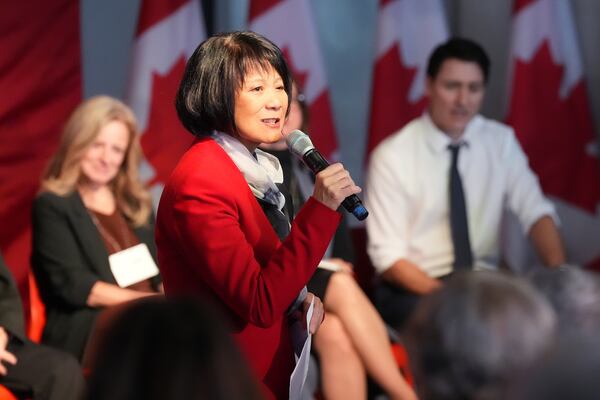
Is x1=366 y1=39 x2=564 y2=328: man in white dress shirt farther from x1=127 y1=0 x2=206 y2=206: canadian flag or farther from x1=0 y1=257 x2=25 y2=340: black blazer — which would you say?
x1=0 y1=257 x2=25 y2=340: black blazer

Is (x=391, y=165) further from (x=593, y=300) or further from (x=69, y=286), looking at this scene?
(x=593, y=300)

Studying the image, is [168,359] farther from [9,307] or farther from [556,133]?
[556,133]

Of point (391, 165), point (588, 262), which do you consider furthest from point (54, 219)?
point (588, 262)

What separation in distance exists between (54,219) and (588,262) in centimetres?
249

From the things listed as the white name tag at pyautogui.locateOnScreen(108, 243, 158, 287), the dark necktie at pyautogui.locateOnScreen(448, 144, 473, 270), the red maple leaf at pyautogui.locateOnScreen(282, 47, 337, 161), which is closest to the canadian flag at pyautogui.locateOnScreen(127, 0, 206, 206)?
the red maple leaf at pyautogui.locateOnScreen(282, 47, 337, 161)

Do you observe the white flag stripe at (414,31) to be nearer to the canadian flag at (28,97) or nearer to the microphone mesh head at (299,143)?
the canadian flag at (28,97)

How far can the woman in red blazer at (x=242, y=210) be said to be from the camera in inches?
86.3

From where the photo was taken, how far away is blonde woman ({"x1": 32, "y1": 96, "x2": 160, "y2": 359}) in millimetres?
3857

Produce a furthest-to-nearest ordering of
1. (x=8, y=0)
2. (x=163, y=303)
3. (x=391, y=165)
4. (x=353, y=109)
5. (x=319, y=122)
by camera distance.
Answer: (x=353, y=109), (x=319, y=122), (x=8, y=0), (x=391, y=165), (x=163, y=303)

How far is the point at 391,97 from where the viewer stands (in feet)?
16.7

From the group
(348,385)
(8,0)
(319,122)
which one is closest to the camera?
(348,385)

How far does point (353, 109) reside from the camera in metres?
5.62

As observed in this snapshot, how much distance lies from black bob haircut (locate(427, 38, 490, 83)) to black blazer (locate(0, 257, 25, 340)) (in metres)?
1.86

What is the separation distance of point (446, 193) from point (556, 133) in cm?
104
